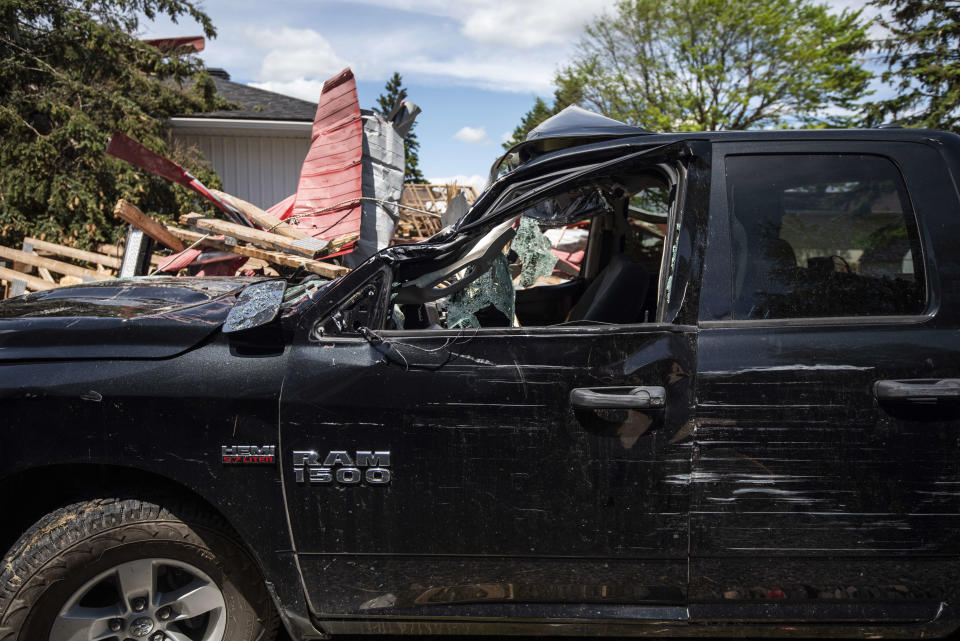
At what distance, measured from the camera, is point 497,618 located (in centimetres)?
221

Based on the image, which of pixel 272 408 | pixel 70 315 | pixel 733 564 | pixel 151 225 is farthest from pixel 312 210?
pixel 733 564

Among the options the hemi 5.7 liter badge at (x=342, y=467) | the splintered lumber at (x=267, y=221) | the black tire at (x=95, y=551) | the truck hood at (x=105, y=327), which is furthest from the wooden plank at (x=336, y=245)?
the hemi 5.7 liter badge at (x=342, y=467)

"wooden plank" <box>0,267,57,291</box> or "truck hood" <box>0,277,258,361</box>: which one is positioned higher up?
"wooden plank" <box>0,267,57,291</box>

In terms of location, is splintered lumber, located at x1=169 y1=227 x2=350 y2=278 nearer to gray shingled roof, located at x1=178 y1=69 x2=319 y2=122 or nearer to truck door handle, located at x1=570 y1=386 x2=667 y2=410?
truck door handle, located at x1=570 y1=386 x2=667 y2=410

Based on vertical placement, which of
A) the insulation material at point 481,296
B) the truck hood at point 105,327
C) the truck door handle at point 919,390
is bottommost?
the truck door handle at point 919,390

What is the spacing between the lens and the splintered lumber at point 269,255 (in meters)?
6.00

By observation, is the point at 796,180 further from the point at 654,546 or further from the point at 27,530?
the point at 27,530

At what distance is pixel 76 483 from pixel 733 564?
2.21m

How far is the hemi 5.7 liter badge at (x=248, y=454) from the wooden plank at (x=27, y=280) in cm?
644

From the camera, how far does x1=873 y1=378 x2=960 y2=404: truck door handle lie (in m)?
2.04

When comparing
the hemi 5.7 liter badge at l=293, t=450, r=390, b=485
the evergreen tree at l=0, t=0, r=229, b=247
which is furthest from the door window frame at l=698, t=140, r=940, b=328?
the evergreen tree at l=0, t=0, r=229, b=247

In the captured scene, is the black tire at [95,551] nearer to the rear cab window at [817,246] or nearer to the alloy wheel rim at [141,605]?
the alloy wheel rim at [141,605]

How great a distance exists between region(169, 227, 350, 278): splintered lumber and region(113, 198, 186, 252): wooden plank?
0.28 feet

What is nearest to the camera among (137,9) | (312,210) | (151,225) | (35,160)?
(151,225)
